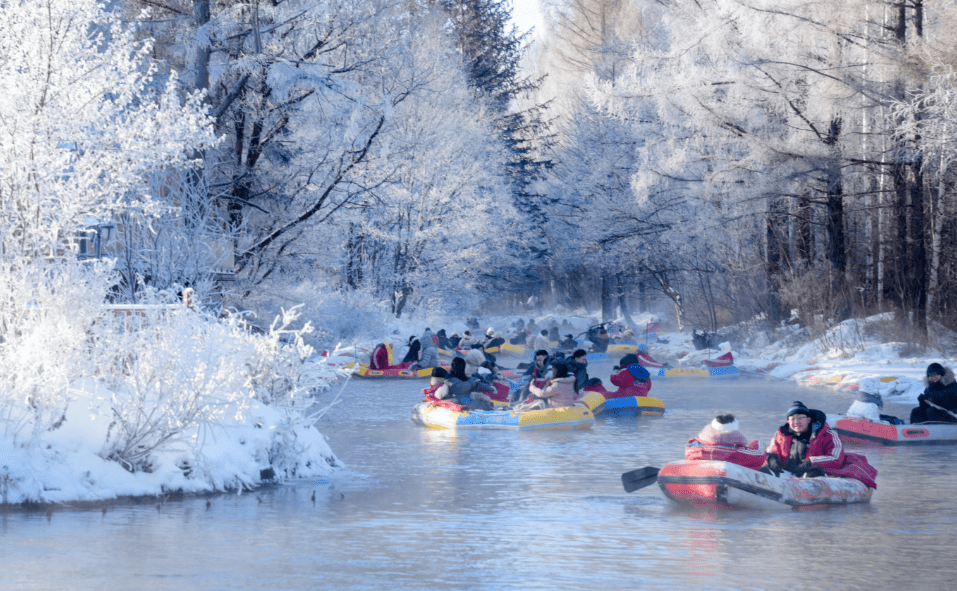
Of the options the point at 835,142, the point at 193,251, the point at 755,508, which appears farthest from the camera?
the point at 835,142

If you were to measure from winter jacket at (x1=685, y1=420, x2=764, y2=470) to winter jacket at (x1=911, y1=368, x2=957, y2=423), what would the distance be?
18.8 feet

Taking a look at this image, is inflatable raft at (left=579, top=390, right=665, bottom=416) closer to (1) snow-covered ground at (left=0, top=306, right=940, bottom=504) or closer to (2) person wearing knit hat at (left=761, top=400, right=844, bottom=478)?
(1) snow-covered ground at (left=0, top=306, right=940, bottom=504)

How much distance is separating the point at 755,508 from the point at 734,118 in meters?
17.9

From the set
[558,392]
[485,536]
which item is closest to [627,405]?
[558,392]

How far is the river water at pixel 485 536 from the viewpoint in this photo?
750 centimetres

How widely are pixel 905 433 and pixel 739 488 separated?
5.86 metres

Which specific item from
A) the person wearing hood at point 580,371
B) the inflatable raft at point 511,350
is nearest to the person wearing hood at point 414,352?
the person wearing hood at point 580,371

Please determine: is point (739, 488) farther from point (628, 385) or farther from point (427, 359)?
point (427, 359)

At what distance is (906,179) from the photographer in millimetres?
23766

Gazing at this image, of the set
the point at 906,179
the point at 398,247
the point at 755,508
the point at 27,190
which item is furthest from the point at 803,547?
the point at 398,247

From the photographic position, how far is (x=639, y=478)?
1072 centimetres

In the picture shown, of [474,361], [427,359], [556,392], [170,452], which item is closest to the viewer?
[170,452]

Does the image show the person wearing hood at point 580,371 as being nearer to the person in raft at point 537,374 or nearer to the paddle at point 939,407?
the person in raft at point 537,374

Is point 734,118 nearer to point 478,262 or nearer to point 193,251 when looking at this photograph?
point 193,251
